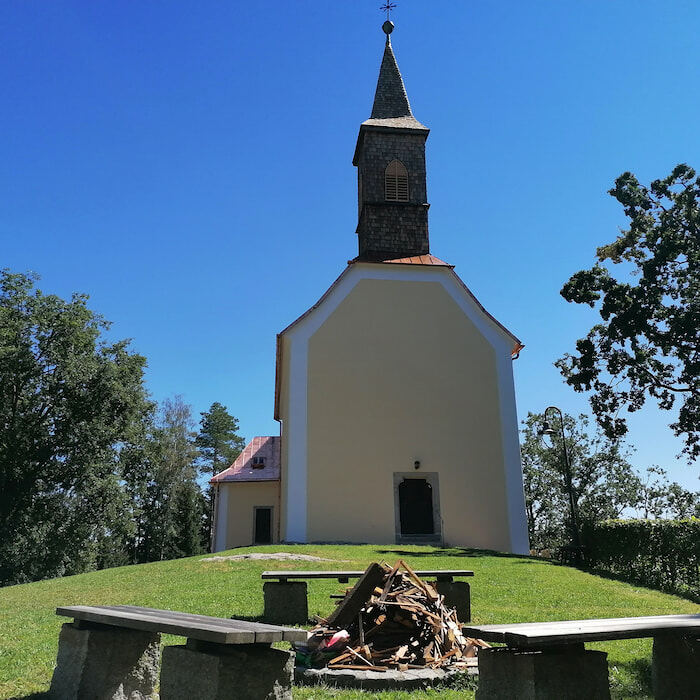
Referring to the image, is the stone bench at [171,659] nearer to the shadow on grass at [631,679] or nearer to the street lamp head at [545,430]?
the shadow on grass at [631,679]

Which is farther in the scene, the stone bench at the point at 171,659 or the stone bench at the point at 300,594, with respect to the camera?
the stone bench at the point at 300,594

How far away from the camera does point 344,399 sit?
20.7 m

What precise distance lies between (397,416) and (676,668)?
16.3 meters

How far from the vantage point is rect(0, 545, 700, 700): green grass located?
18.5 feet

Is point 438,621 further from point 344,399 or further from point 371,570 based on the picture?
point 344,399

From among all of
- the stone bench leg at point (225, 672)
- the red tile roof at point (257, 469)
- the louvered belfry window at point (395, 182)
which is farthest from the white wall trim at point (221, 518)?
the stone bench leg at point (225, 672)

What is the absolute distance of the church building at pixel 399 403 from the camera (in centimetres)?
1994

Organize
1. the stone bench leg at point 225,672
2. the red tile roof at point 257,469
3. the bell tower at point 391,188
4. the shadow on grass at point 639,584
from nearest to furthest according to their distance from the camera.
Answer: the stone bench leg at point 225,672 < the shadow on grass at point 639,584 < the bell tower at point 391,188 < the red tile roof at point 257,469

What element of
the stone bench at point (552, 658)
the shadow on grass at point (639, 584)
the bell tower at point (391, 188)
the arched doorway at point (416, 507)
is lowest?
the shadow on grass at point (639, 584)

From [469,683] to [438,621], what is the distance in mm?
827

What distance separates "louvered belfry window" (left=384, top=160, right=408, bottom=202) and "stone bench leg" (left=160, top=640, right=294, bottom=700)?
2098 centimetres

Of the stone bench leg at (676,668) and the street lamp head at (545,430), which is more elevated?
the street lamp head at (545,430)

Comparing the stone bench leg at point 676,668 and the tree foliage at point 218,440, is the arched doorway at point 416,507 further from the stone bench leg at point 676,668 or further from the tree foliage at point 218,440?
the tree foliage at point 218,440

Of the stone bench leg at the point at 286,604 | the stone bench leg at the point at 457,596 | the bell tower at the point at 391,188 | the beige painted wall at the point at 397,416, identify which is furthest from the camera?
the bell tower at the point at 391,188
